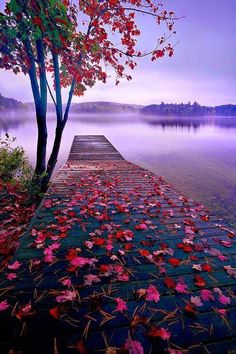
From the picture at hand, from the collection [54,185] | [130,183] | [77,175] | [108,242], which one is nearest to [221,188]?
[130,183]

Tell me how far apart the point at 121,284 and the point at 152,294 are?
38cm

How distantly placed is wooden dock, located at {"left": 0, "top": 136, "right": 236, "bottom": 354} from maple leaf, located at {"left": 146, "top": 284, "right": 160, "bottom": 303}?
0.04 feet

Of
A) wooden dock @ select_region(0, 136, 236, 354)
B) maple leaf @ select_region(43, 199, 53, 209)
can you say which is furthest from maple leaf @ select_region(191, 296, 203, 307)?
maple leaf @ select_region(43, 199, 53, 209)

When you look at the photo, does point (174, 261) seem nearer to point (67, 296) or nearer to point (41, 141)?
point (67, 296)

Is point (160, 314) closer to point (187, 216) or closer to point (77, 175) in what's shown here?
point (187, 216)

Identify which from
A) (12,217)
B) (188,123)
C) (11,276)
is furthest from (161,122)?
(11,276)

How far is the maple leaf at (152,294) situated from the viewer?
7.79 ft

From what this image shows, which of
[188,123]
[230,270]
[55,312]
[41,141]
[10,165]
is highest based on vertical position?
[188,123]

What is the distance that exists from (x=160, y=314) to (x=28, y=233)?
2.53 meters

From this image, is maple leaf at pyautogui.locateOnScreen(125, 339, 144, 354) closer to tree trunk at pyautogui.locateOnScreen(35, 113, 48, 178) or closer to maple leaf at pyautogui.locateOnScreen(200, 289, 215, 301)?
maple leaf at pyautogui.locateOnScreen(200, 289, 215, 301)

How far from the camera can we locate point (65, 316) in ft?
7.02

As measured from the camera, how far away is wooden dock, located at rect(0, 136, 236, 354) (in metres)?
1.95

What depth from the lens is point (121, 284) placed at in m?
2.60


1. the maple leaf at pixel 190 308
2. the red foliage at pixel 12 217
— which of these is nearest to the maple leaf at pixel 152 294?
the maple leaf at pixel 190 308
